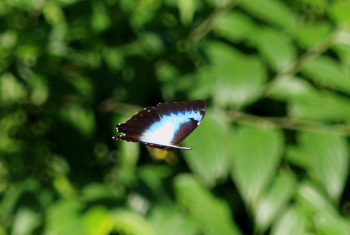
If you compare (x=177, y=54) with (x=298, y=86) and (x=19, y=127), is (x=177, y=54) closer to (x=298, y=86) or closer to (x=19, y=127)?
(x=298, y=86)

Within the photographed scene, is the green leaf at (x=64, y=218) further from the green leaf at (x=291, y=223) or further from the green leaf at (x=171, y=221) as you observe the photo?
the green leaf at (x=291, y=223)

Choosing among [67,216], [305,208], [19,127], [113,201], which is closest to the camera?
[67,216]

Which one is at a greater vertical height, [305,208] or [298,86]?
[298,86]

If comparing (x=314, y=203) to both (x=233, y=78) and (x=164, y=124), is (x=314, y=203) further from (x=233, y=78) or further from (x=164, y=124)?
(x=164, y=124)

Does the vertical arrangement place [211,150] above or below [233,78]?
below

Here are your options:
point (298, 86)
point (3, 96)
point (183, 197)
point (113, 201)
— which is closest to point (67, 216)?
point (113, 201)

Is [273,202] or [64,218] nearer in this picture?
[64,218]

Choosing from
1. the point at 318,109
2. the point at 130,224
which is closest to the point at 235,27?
the point at 318,109
